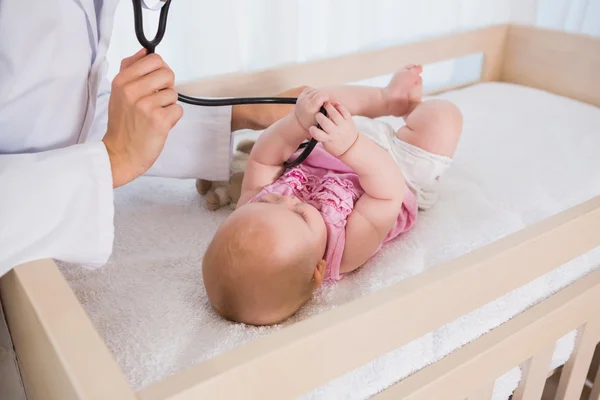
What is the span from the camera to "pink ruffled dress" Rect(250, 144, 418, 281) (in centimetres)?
80

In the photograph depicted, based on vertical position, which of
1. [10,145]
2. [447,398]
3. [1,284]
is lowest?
[447,398]

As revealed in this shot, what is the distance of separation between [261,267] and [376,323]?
198mm

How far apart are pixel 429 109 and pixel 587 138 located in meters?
0.43

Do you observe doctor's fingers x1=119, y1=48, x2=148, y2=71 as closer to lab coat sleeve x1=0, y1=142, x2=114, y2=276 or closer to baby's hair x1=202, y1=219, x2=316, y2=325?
lab coat sleeve x1=0, y1=142, x2=114, y2=276

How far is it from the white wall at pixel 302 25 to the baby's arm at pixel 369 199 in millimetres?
531

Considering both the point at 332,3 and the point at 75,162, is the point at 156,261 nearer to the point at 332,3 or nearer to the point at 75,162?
the point at 75,162

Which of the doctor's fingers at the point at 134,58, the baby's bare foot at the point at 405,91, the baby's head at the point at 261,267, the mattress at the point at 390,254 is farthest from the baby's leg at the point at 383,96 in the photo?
the doctor's fingers at the point at 134,58

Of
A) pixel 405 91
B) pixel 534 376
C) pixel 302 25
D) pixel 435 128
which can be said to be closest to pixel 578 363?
pixel 534 376

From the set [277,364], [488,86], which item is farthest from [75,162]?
[488,86]

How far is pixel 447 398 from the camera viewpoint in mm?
639

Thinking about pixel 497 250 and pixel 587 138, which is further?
pixel 587 138

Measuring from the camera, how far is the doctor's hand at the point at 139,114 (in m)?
0.59

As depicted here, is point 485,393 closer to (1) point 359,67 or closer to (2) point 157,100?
(2) point 157,100

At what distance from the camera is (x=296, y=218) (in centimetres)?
74
